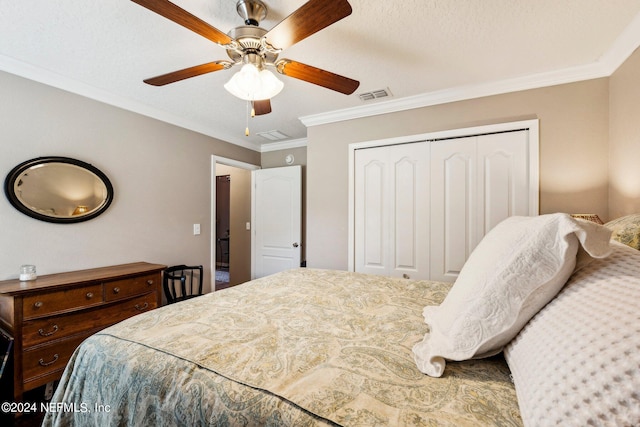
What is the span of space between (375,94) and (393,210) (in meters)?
1.18

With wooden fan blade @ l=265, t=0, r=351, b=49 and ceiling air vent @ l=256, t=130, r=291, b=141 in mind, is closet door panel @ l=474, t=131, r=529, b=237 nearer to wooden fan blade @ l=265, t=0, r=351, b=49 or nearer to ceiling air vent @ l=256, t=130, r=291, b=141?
wooden fan blade @ l=265, t=0, r=351, b=49

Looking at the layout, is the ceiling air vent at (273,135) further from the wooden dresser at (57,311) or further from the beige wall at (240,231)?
A: the wooden dresser at (57,311)

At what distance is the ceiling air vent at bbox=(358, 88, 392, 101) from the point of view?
8.45ft

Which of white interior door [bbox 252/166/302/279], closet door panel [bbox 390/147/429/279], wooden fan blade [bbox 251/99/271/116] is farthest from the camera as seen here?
white interior door [bbox 252/166/302/279]

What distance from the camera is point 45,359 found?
1877 mm

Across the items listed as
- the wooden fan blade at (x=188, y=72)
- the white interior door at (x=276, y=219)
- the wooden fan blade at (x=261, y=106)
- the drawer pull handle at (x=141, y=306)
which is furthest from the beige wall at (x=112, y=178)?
the wooden fan blade at (x=261, y=106)

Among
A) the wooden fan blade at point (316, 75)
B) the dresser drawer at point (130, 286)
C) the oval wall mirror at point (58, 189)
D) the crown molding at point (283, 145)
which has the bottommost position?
the dresser drawer at point (130, 286)

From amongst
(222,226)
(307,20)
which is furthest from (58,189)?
(222,226)

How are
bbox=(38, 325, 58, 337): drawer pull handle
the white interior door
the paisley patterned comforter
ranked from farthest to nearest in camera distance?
the white interior door
bbox=(38, 325, 58, 337): drawer pull handle
the paisley patterned comforter

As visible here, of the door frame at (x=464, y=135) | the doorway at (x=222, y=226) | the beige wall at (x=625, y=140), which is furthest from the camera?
the doorway at (x=222, y=226)

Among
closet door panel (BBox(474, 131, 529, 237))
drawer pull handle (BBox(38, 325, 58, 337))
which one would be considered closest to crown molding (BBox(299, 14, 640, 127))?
closet door panel (BBox(474, 131, 529, 237))

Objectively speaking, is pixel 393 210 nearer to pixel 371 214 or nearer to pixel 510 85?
pixel 371 214

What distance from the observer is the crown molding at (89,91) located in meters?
2.06

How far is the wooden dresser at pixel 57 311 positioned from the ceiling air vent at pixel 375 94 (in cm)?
267
